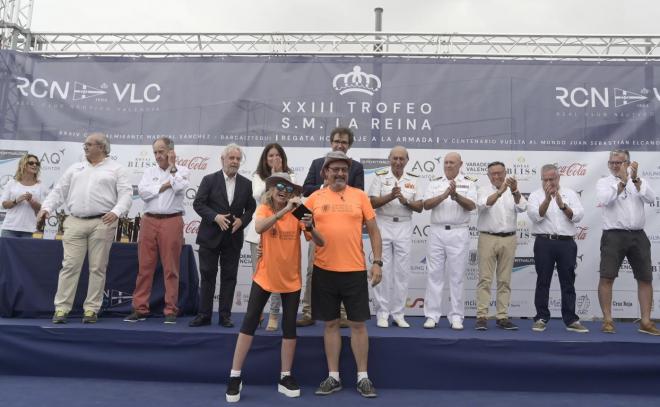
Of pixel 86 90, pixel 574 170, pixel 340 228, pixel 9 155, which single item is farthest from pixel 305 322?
pixel 9 155

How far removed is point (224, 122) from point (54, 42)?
7.49 feet

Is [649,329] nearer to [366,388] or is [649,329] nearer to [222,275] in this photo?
[366,388]

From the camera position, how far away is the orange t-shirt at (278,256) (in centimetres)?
302

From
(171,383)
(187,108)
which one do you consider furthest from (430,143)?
(171,383)

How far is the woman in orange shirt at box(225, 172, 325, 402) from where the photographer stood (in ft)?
9.71

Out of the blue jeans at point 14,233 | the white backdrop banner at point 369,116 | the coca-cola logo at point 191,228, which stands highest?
the white backdrop banner at point 369,116

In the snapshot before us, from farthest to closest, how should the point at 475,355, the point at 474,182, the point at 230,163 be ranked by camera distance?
the point at 474,182
the point at 230,163
the point at 475,355

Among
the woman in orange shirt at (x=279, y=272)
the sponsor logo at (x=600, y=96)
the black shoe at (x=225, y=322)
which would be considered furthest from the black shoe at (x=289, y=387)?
the sponsor logo at (x=600, y=96)

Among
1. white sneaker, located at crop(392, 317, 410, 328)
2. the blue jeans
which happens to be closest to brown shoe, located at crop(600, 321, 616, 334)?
white sneaker, located at crop(392, 317, 410, 328)

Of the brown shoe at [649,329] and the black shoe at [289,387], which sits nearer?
the black shoe at [289,387]

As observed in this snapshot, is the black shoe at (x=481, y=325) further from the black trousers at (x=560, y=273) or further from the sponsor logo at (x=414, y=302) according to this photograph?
the sponsor logo at (x=414, y=302)

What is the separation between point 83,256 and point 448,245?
10.1 feet

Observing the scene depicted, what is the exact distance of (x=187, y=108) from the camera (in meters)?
5.44

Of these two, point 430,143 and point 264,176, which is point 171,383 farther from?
point 430,143
